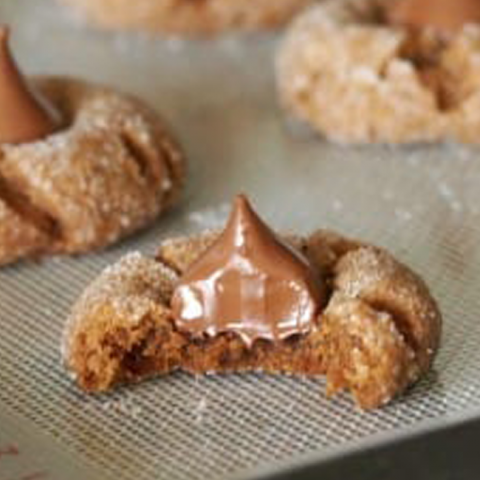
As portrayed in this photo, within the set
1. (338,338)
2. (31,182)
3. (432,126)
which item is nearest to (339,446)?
(338,338)

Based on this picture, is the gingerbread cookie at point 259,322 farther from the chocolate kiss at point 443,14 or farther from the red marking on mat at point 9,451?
the chocolate kiss at point 443,14

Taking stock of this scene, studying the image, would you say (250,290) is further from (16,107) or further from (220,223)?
(16,107)

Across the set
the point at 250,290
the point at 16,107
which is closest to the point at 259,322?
the point at 250,290

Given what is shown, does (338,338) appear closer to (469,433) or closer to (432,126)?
(469,433)

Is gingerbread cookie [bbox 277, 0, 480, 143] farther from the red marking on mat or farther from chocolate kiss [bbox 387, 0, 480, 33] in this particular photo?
the red marking on mat

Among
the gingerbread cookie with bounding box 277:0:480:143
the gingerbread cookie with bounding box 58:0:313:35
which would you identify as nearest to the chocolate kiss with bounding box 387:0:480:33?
the gingerbread cookie with bounding box 277:0:480:143
